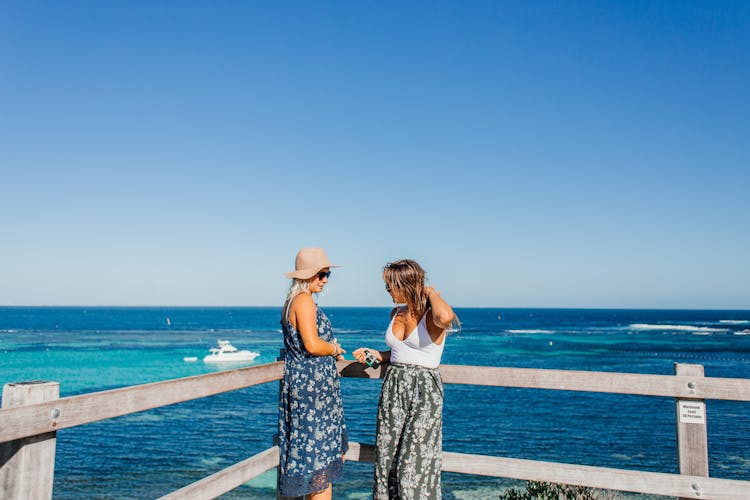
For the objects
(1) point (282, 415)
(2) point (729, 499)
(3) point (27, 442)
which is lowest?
(2) point (729, 499)

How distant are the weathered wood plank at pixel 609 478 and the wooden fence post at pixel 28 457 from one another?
6.80ft

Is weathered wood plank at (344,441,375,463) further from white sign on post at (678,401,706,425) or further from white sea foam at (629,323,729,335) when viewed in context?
white sea foam at (629,323,729,335)

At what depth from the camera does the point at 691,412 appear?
2.79 m

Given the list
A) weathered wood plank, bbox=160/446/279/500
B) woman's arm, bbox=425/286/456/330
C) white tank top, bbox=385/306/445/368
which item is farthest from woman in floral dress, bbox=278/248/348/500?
woman's arm, bbox=425/286/456/330

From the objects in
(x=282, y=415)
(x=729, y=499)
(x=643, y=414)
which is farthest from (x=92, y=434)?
(x=643, y=414)

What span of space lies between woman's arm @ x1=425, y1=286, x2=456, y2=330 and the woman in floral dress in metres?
0.66

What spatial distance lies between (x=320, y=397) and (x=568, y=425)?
19976mm

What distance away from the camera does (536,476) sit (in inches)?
116

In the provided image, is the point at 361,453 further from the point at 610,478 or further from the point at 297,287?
the point at 610,478

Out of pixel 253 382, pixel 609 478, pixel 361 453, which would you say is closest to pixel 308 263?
pixel 253 382

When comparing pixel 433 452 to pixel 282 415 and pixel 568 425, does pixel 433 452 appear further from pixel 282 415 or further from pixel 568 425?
pixel 568 425

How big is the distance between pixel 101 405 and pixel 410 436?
1.70 meters

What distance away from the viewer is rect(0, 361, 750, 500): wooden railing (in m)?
1.88

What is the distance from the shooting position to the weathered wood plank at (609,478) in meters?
2.69
